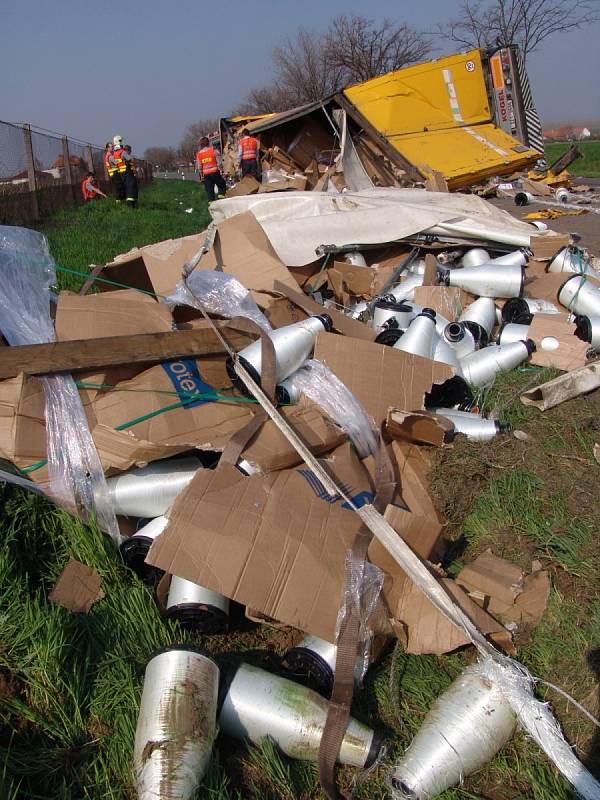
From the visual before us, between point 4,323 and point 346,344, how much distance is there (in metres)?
1.68

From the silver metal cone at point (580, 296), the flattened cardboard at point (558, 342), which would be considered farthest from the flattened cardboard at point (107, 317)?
the silver metal cone at point (580, 296)

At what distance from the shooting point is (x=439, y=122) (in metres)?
10.7

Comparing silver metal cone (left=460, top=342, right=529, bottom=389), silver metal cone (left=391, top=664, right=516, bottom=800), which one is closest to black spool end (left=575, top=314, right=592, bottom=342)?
silver metal cone (left=460, top=342, right=529, bottom=389)

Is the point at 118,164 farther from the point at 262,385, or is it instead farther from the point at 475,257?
the point at 262,385

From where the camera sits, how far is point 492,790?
1680 millimetres

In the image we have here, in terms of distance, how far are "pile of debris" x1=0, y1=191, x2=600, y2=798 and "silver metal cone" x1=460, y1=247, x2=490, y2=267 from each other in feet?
3.76

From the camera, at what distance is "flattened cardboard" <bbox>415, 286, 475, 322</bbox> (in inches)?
163

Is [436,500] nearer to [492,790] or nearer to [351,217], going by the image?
[492,790]

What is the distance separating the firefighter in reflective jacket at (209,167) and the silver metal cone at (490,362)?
36.7 ft

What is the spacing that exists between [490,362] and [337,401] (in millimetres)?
1310

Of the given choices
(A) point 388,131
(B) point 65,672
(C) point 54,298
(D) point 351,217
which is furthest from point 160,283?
(A) point 388,131

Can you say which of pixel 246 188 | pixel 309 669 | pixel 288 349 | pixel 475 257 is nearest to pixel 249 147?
pixel 246 188

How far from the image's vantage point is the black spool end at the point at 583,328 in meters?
3.78

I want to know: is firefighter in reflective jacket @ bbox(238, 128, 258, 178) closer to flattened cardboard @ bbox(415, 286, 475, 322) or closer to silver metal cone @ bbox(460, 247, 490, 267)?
silver metal cone @ bbox(460, 247, 490, 267)
